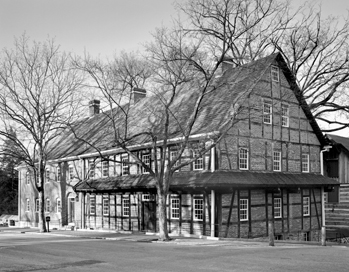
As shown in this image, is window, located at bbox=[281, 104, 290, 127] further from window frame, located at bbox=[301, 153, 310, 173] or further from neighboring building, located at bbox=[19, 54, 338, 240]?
window frame, located at bbox=[301, 153, 310, 173]

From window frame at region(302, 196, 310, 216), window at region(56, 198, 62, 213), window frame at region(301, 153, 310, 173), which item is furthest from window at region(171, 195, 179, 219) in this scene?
window at region(56, 198, 62, 213)

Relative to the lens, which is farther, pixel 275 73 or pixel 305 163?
pixel 305 163

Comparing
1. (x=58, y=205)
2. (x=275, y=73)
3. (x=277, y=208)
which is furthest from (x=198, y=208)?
(x=58, y=205)

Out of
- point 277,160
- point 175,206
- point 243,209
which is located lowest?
point 243,209

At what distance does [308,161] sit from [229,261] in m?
17.2

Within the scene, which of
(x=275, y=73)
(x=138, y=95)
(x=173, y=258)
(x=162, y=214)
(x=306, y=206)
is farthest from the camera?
(x=138, y=95)

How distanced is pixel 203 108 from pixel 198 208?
6.30 meters

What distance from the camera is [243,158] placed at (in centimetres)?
2553

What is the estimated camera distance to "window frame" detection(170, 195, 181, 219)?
25.6m

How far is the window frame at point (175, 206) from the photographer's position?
25625 mm

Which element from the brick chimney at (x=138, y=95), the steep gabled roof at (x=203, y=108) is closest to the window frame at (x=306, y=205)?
the steep gabled roof at (x=203, y=108)

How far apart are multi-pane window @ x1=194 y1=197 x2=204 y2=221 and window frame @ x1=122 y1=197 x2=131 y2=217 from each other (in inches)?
243

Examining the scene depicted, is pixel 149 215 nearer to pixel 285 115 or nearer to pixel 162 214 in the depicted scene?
pixel 162 214

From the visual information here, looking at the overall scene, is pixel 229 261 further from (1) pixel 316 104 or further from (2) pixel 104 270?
(1) pixel 316 104
